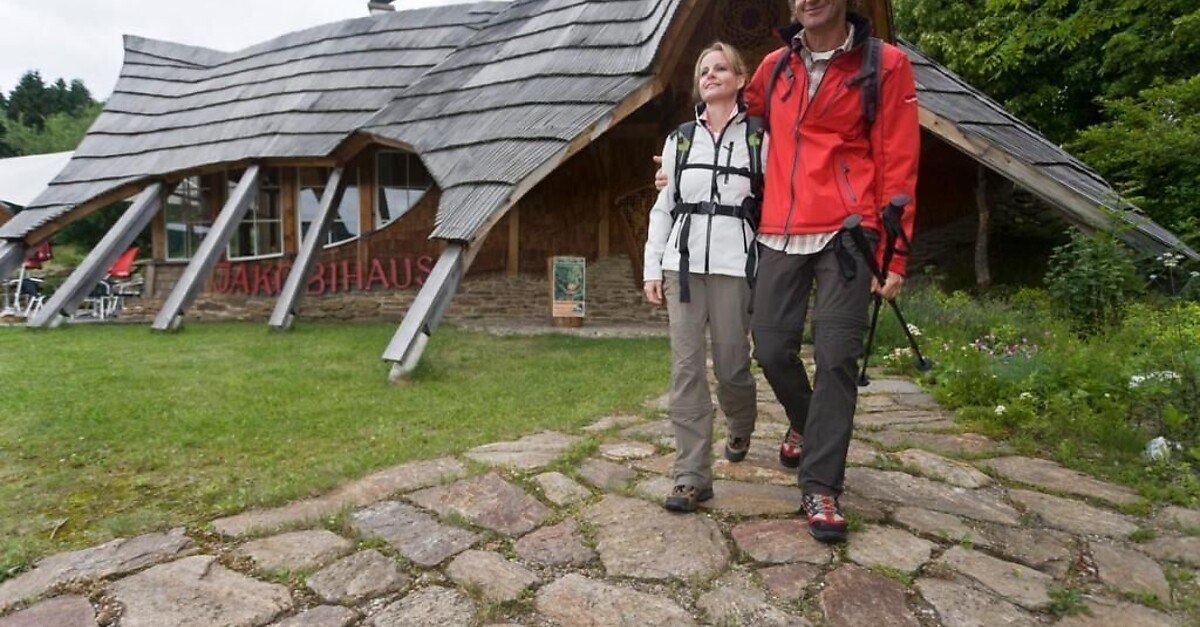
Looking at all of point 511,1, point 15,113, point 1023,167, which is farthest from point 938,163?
point 15,113

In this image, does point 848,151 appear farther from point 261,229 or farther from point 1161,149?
point 261,229

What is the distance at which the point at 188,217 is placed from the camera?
1239 centimetres

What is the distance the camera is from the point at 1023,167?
21.4 feet

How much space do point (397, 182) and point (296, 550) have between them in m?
9.54

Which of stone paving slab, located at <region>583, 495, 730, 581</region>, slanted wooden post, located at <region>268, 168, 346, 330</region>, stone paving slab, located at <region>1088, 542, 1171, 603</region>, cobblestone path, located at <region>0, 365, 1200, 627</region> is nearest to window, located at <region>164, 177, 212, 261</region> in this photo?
slanted wooden post, located at <region>268, 168, 346, 330</region>

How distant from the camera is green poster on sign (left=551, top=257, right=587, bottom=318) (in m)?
9.41

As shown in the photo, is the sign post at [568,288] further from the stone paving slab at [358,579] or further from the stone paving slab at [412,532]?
the stone paving slab at [358,579]

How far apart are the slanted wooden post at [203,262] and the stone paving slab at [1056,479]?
913cm

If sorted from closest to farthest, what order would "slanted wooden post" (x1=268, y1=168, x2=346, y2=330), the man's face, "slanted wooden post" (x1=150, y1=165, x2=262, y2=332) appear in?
1. the man's face
2. "slanted wooden post" (x1=150, y1=165, x2=262, y2=332)
3. "slanted wooden post" (x1=268, y1=168, x2=346, y2=330)

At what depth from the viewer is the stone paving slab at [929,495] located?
2.66 meters

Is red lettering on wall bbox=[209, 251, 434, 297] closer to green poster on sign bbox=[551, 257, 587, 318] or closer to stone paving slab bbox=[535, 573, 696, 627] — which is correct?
green poster on sign bbox=[551, 257, 587, 318]

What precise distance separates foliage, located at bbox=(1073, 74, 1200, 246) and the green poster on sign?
20.9ft

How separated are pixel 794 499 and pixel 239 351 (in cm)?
629

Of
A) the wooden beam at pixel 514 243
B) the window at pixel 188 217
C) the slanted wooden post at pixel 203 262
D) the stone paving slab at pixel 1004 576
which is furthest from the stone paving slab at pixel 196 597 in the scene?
the window at pixel 188 217
